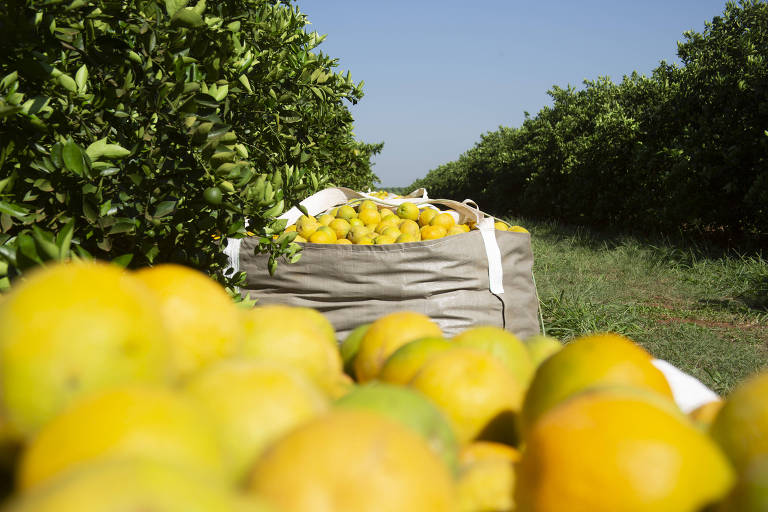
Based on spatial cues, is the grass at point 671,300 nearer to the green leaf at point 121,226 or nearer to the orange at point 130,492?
the green leaf at point 121,226

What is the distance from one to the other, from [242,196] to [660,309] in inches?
223

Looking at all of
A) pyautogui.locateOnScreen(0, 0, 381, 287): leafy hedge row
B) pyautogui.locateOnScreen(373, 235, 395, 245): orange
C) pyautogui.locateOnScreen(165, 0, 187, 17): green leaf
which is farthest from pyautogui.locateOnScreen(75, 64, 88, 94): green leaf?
pyautogui.locateOnScreen(373, 235, 395, 245): orange

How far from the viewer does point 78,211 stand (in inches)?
60.9

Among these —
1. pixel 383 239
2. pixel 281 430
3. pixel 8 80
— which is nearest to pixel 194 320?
pixel 281 430

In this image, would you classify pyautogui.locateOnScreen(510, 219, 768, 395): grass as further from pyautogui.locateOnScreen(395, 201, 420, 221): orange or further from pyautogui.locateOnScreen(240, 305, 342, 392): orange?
pyautogui.locateOnScreen(240, 305, 342, 392): orange

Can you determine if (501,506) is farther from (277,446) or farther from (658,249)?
(658,249)

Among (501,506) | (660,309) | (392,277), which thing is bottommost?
(660,309)

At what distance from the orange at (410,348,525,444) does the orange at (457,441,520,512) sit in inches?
5.1

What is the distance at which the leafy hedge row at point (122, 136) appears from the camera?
4.59 feet

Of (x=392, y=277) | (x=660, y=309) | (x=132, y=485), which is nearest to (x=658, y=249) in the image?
(x=660, y=309)

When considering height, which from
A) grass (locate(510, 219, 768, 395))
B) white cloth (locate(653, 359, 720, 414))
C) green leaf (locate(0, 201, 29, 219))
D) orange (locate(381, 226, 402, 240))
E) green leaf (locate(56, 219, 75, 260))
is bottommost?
grass (locate(510, 219, 768, 395))

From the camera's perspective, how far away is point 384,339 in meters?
1.25

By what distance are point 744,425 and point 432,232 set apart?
3233mm

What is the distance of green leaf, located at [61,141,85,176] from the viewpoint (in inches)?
54.4
